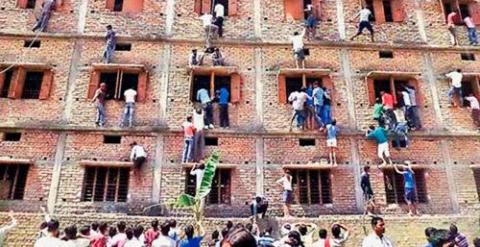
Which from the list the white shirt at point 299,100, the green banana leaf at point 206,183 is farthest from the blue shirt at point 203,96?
the green banana leaf at point 206,183

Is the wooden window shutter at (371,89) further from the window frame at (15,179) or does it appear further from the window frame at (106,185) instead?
the window frame at (15,179)

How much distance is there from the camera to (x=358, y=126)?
54.2ft

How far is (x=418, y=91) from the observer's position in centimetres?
1731

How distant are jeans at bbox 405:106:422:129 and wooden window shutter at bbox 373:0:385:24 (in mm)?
3865

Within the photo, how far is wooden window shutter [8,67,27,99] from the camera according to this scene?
16.2 m

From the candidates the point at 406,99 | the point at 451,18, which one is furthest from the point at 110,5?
the point at 451,18

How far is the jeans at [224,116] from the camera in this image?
53.4 ft

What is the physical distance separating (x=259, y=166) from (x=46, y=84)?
748 cm

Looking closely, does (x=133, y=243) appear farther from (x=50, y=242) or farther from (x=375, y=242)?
(x=375, y=242)

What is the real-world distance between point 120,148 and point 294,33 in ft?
24.1

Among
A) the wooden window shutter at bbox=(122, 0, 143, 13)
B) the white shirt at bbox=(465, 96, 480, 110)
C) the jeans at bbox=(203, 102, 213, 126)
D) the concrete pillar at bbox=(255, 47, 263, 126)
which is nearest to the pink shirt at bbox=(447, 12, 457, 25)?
the white shirt at bbox=(465, 96, 480, 110)

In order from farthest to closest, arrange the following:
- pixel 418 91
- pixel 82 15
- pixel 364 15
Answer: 1. pixel 364 15
2. pixel 82 15
3. pixel 418 91

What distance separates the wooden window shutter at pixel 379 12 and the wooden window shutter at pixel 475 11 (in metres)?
3.43

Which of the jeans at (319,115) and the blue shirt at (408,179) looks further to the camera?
the jeans at (319,115)
